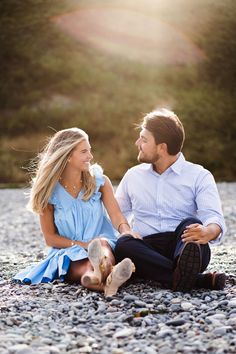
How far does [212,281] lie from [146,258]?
1.73ft

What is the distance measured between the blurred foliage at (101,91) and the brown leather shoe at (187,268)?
66.2 feet

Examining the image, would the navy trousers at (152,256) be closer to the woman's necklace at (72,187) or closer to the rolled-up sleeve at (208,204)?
the rolled-up sleeve at (208,204)

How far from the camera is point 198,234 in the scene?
4.93 metres

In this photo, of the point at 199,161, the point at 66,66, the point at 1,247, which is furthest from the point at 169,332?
the point at 66,66

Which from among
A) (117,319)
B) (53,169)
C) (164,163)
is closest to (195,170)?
(164,163)

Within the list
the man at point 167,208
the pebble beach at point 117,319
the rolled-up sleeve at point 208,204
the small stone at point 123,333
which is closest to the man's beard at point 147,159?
the man at point 167,208

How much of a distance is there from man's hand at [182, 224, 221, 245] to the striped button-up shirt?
32cm

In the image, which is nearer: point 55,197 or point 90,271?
point 90,271

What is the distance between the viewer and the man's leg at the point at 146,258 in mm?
5082

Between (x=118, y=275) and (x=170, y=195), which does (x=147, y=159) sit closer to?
(x=170, y=195)

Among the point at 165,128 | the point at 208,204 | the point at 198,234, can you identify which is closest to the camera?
the point at 198,234

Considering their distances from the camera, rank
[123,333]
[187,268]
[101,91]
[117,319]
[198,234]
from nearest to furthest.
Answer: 1. [123,333]
2. [117,319]
3. [187,268]
4. [198,234]
5. [101,91]

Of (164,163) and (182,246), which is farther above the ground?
(164,163)

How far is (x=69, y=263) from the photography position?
5.46 meters
